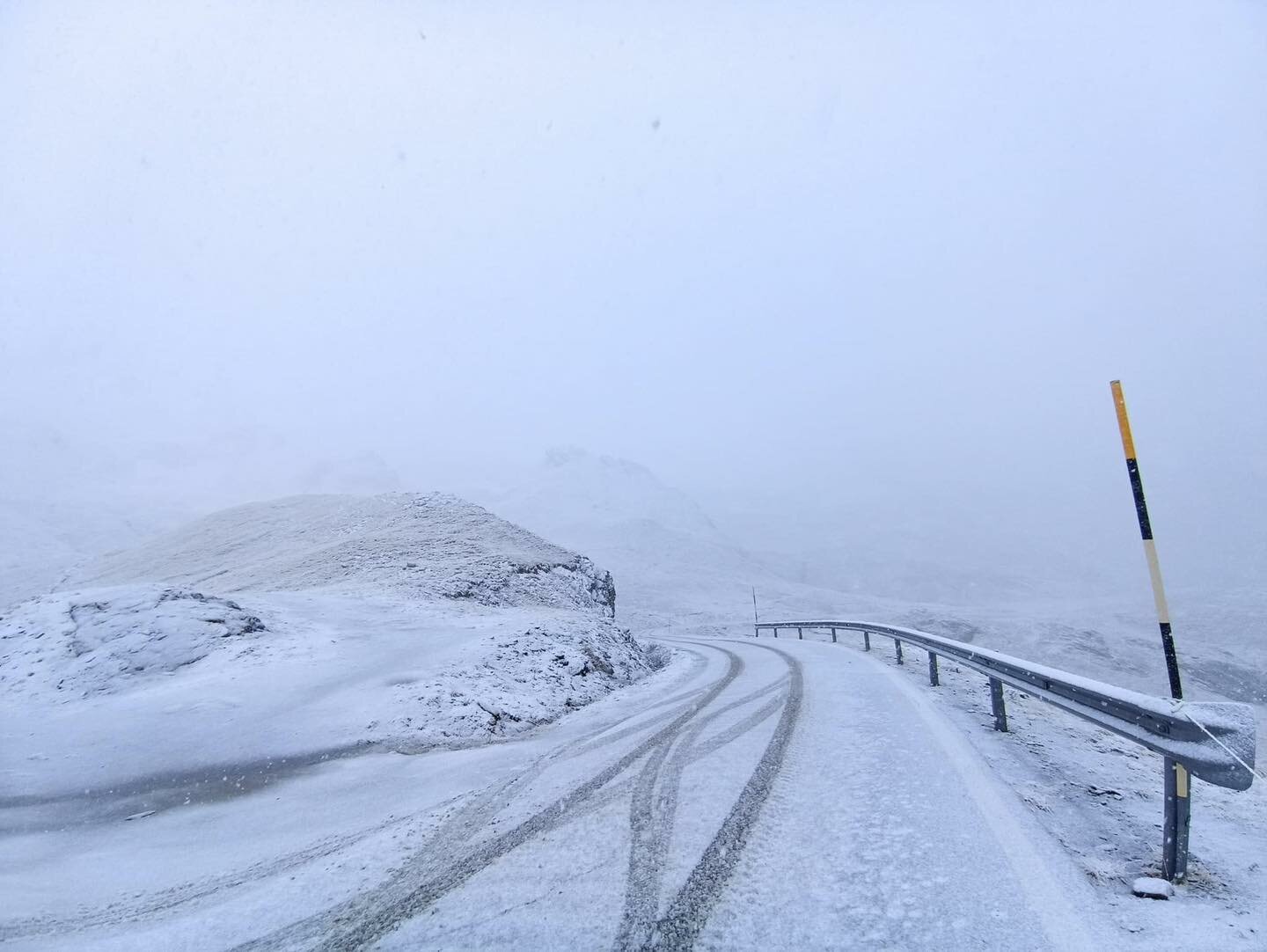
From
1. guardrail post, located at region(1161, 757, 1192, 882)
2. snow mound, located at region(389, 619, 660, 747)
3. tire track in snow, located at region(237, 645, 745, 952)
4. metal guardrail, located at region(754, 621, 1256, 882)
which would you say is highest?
metal guardrail, located at region(754, 621, 1256, 882)

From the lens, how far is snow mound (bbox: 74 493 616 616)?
84.4 ft

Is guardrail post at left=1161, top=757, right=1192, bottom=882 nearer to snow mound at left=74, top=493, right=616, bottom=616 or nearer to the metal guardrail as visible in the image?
the metal guardrail

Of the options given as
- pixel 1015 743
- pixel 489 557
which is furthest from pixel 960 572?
pixel 1015 743

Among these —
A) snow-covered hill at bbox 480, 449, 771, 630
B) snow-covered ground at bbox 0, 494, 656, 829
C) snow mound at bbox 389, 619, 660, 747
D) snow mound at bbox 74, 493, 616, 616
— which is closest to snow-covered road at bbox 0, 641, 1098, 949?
snow-covered ground at bbox 0, 494, 656, 829

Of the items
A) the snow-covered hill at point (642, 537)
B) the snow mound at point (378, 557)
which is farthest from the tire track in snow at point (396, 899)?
the snow-covered hill at point (642, 537)

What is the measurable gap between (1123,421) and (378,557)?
29.1m

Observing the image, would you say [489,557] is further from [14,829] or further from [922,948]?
[922,948]

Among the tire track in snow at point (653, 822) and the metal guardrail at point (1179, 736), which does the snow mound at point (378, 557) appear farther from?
the metal guardrail at point (1179, 736)

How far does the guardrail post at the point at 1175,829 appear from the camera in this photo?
3.74 meters

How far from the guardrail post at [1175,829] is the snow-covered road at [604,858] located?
1.79 feet

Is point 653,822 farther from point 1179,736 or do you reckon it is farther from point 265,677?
point 265,677

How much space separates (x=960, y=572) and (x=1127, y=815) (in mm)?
164436

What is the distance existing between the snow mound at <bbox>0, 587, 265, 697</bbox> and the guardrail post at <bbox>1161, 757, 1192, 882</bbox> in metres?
15.8

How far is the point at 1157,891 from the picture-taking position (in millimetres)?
3529
